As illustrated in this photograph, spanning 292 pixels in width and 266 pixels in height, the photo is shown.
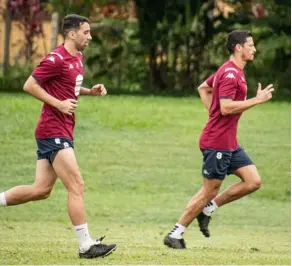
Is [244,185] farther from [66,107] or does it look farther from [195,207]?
[66,107]

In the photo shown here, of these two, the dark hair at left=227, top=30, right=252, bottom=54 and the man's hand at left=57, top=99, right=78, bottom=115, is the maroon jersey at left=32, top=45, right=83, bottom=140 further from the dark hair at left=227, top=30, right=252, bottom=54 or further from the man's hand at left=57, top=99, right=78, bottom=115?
the dark hair at left=227, top=30, right=252, bottom=54

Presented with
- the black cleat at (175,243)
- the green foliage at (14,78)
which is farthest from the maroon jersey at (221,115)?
the green foliage at (14,78)

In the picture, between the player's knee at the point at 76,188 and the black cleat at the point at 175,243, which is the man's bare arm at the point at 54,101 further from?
the black cleat at the point at 175,243

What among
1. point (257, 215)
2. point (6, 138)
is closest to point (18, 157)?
point (6, 138)

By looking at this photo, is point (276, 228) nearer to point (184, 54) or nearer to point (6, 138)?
point (6, 138)

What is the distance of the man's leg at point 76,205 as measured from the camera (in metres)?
→ 10.0

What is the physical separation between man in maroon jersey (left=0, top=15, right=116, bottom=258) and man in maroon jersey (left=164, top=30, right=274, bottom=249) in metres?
1.37

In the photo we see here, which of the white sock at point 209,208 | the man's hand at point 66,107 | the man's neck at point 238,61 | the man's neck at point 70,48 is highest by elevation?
the man's neck at point 70,48

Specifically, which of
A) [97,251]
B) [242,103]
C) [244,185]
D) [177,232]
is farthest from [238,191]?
[97,251]

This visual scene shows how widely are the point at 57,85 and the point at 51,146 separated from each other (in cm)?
48

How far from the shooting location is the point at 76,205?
10055 mm

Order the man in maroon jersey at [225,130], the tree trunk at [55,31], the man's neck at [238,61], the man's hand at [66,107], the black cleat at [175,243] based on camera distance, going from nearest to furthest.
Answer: the man's hand at [66,107]
the man in maroon jersey at [225,130]
the man's neck at [238,61]
the black cleat at [175,243]
the tree trunk at [55,31]

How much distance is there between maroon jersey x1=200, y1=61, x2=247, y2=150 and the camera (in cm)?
1100

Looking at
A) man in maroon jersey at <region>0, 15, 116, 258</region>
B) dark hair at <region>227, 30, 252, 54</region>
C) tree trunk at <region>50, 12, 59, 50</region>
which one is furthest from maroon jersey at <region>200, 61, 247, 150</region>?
tree trunk at <region>50, 12, 59, 50</region>
